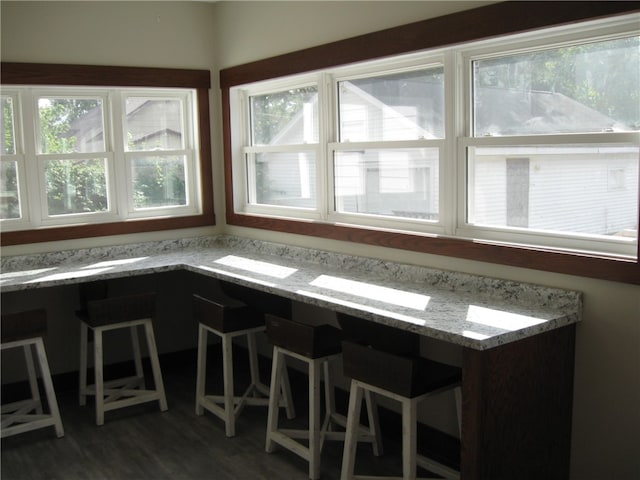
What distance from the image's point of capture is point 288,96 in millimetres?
4488

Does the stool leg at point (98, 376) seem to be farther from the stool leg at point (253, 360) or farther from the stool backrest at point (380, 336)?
the stool backrest at point (380, 336)

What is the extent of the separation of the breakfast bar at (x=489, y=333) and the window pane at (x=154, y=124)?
4.34ft

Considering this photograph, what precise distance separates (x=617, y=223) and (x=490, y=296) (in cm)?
65

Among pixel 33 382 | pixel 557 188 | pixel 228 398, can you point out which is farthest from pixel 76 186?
pixel 557 188

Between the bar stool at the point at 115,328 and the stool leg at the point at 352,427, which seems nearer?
the stool leg at the point at 352,427

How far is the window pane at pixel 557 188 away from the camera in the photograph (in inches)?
107

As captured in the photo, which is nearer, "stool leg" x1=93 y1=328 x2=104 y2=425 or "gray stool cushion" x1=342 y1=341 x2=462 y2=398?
"gray stool cushion" x1=342 y1=341 x2=462 y2=398

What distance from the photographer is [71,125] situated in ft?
14.8

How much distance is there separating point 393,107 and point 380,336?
125 centimetres

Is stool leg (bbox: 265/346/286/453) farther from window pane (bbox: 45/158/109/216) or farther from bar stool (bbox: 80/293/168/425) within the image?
window pane (bbox: 45/158/109/216)

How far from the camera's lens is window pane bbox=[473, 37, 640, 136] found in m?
2.67

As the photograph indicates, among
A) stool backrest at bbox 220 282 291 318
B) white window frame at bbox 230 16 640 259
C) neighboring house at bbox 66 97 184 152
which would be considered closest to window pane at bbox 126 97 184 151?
neighboring house at bbox 66 97 184 152

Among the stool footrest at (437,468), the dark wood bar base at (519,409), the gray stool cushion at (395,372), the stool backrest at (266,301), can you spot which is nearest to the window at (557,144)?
the dark wood bar base at (519,409)

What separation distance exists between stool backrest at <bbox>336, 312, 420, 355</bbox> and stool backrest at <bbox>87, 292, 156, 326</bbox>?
4.18 feet
